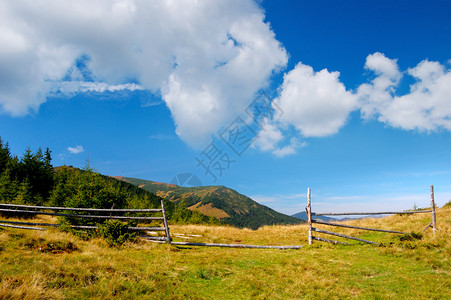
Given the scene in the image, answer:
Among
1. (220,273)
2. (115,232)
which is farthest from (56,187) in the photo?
(220,273)

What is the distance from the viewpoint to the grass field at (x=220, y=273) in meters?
4.64

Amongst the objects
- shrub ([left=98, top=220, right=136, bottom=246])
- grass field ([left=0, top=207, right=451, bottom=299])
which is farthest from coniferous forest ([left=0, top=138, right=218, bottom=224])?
grass field ([left=0, top=207, right=451, bottom=299])

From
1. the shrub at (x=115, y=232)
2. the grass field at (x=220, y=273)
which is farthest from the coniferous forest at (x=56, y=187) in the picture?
the grass field at (x=220, y=273)

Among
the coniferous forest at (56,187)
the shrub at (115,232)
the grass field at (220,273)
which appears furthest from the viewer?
the coniferous forest at (56,187)

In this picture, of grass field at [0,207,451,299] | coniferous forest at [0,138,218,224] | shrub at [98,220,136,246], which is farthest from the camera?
coniferous forest at [0,138,218,224]

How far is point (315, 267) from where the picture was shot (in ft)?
22.9

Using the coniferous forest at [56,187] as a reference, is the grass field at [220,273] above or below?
below

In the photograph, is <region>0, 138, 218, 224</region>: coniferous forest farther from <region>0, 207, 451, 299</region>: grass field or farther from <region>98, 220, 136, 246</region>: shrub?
<region>0, 207, 451, 299</region>: grass field

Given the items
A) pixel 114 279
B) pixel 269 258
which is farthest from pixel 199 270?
pixel 269 258

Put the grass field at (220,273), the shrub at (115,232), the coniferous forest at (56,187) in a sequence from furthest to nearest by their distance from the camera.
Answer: the coniferous forest at (56,187)
the shrub at (115,232)
the grass field at (220,273)

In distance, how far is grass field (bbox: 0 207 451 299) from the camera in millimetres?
4645

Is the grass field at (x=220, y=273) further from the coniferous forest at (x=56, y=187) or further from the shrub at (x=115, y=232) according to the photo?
the coniferous forest at (x=56, y=187)

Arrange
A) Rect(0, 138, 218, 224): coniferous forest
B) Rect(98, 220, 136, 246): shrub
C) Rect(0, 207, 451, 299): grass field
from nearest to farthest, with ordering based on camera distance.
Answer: Rect(0, 207, 451, 299): grass field, Rect(98, 220, 136, 246): shrub, Rect(0, 138, 218, 224): coniferous forest

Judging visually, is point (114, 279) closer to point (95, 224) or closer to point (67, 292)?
point (67, 292)
